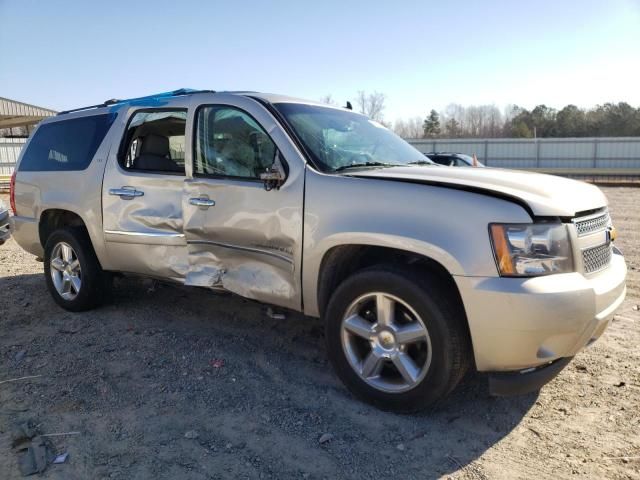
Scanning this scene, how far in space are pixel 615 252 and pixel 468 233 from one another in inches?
56.5

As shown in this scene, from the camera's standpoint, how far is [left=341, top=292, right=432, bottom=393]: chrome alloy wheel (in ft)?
10.0

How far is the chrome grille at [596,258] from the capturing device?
2.93 meters

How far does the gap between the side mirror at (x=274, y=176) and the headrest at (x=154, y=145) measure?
1.42 metres

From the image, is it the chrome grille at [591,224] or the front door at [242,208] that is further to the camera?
the front door at [242,208]

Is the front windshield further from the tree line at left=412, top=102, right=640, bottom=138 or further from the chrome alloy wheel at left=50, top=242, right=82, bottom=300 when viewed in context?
the tree line at left=412, top=102, right=640, bottom=138

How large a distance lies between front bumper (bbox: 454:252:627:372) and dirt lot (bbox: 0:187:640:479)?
53 cm

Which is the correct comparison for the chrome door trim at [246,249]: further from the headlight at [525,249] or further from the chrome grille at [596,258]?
the chrome grille at [596,258]

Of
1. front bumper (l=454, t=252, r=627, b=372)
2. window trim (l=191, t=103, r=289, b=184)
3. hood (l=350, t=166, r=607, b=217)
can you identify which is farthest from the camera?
window trim (l=191, t=103, r=289, b=184)

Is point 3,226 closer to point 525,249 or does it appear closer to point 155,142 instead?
point 155,142

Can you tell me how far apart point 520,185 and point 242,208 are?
1887 mm

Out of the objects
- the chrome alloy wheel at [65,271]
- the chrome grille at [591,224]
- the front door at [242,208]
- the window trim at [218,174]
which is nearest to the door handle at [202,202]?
the front door at [242,208]

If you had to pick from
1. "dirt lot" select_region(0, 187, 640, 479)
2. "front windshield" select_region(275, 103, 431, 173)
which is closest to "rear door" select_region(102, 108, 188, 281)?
"dirt lot" select_region(0, 187, 640, 479)

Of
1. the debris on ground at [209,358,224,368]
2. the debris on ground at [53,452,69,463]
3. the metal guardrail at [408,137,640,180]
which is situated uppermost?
the metal guardrail at [408,137,640,180]

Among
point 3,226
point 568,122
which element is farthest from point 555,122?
point 3,226
